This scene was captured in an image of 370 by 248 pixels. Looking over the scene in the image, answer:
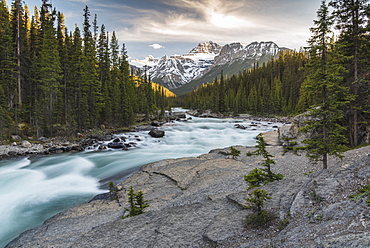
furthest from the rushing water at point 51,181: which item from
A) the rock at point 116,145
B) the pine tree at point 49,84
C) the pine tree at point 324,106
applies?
the pine tree at point 324,106

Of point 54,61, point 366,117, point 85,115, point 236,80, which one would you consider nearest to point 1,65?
point 54,61

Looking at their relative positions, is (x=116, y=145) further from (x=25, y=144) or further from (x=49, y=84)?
(x=49, y=84)

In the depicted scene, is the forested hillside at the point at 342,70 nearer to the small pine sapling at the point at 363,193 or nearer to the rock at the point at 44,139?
the small pine sapling at the point at 363,193

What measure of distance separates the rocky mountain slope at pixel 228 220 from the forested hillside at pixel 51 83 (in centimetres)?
2343

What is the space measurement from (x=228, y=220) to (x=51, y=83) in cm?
3031

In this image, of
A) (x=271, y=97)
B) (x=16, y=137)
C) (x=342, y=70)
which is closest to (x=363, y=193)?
(x=342, y=70)

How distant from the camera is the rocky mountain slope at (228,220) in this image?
3547 mm

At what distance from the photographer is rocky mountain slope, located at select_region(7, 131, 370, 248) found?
3.55 m

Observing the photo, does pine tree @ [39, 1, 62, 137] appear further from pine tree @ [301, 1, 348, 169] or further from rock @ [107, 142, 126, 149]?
pine tree @ [301, 1, 348, 169]

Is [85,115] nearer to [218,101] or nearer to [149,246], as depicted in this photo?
[149,246]

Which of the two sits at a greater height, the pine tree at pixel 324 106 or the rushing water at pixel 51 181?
the pine tree at pixel 324 106

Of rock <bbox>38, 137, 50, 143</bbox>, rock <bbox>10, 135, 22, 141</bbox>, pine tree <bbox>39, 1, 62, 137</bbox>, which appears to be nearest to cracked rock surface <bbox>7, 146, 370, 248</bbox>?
rock <bbox>38, 137, 50, 143</bbox>

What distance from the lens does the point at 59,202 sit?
10.6 metres

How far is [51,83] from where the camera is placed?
2702 cm
